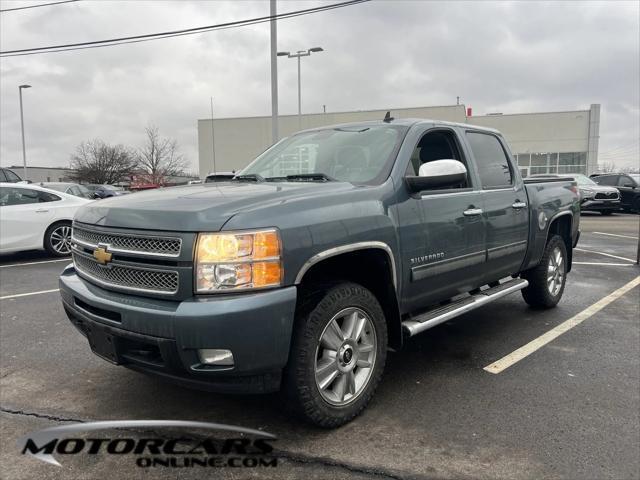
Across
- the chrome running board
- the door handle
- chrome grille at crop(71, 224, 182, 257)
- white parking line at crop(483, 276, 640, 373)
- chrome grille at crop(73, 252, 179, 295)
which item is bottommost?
white parking line at crop(483, 276, 640, 373)

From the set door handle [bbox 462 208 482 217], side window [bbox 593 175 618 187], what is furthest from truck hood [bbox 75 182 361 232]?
side window [bbox 593 175 618 187]

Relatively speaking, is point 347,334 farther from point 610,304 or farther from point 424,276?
point 610,304

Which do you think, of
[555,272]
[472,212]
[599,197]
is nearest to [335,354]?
[472,212]

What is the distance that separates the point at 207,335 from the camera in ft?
→ 8.14

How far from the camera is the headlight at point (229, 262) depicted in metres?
2.55

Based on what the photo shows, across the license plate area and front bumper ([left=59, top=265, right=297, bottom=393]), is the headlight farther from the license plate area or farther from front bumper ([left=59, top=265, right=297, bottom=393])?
the license plate area

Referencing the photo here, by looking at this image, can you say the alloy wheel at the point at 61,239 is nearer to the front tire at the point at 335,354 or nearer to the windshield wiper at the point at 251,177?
the windshield wiper at the point at 251,177

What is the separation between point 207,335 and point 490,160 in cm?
336

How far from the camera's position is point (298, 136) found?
4.64 m

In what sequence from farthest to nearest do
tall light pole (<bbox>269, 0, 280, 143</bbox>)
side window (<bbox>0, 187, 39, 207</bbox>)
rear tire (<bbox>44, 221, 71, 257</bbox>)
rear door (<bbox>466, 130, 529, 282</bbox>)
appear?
tall light pole (<bbox>269, 0, 280, 143</bbox>) → rear tire (<bbox>44, 221, 71, 257</bbox>) → side window (<bbox>0, 187, 39, 207</bbox>) → rear door (<bbox>466, 130, 529, 282</bbox>)

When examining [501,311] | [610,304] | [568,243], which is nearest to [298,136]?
[501,311]

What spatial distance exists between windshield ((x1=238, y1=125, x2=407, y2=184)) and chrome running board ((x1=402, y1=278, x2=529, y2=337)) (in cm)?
102

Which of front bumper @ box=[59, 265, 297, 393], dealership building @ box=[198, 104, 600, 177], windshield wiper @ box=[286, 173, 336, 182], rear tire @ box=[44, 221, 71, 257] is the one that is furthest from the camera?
dealership building @ box=[198, 104, 600, 177]

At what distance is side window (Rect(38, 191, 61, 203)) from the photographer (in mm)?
9670
